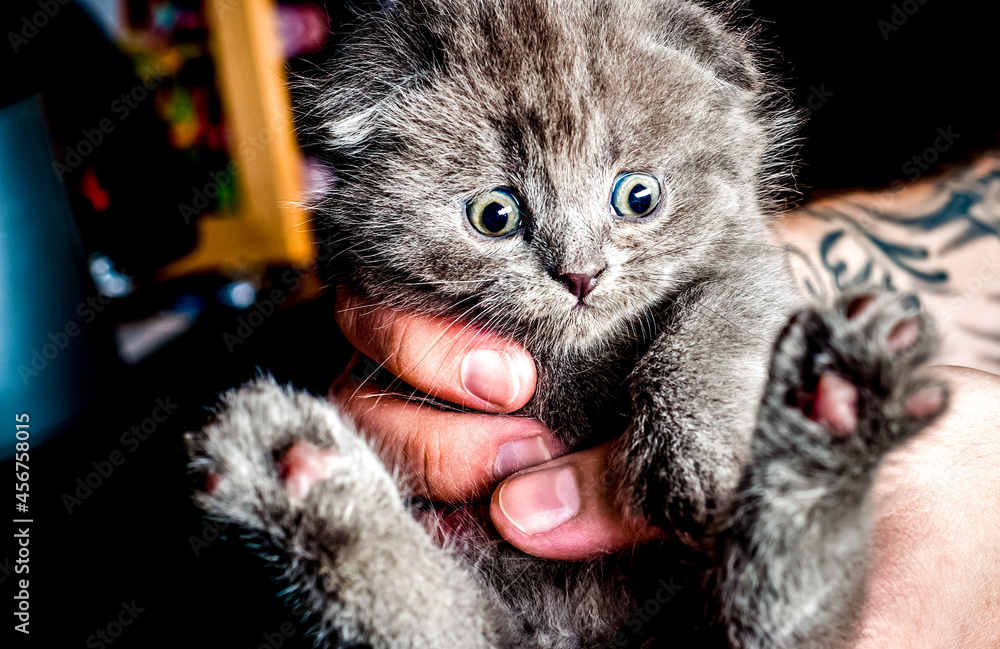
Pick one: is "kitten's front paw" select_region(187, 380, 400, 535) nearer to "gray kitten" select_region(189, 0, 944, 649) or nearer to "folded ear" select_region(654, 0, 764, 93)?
"gray kitten" select_region(189, 0, 944, 649)

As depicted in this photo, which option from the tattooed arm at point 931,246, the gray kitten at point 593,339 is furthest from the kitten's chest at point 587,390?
the tattooed arm at point 931,246

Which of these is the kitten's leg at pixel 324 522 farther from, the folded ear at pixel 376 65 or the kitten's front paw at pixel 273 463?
the folded ear at pixel 376 65

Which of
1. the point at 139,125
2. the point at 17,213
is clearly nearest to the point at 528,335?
the point at 17,213

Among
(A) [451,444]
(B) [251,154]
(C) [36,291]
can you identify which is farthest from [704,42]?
(B) [251,154]

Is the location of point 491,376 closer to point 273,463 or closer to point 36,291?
point 273,463

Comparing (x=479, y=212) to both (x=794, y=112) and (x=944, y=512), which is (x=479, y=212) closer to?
(x=794, y=112)

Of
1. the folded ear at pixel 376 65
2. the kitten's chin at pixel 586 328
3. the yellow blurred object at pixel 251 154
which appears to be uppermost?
the folded ear at pixel 376 65
